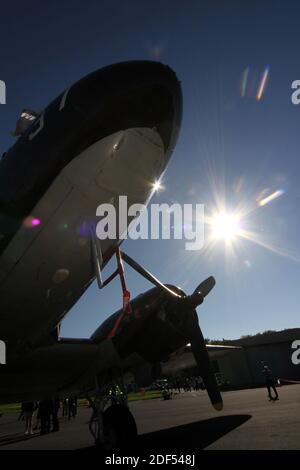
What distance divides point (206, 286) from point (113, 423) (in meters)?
3.87

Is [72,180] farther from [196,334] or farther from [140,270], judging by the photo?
[196,334]

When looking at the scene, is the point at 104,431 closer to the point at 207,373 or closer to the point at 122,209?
the point at 207,373

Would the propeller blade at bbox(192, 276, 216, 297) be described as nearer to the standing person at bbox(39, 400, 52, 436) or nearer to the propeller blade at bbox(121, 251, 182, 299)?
the propeller blade at bbox(121, 251, 182, 299)

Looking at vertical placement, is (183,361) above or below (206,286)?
below

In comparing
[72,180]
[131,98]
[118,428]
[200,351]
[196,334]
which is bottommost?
[118,428]

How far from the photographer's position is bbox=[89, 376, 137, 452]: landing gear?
293 inches

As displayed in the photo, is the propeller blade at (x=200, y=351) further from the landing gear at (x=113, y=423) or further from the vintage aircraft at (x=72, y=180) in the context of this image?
the vintage aircraft at (x=72, y=180)

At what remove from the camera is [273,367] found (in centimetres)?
5500

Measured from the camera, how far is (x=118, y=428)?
761 centimetres

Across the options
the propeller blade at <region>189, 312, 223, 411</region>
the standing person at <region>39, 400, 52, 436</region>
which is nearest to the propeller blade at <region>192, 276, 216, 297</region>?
the propeller blade at <region>189, 312, 223, 411</region>

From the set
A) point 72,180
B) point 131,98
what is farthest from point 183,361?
point 131,98

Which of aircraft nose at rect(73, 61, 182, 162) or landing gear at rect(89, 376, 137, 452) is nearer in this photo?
aircraft nose at rect(73, 61, 182, 162)
